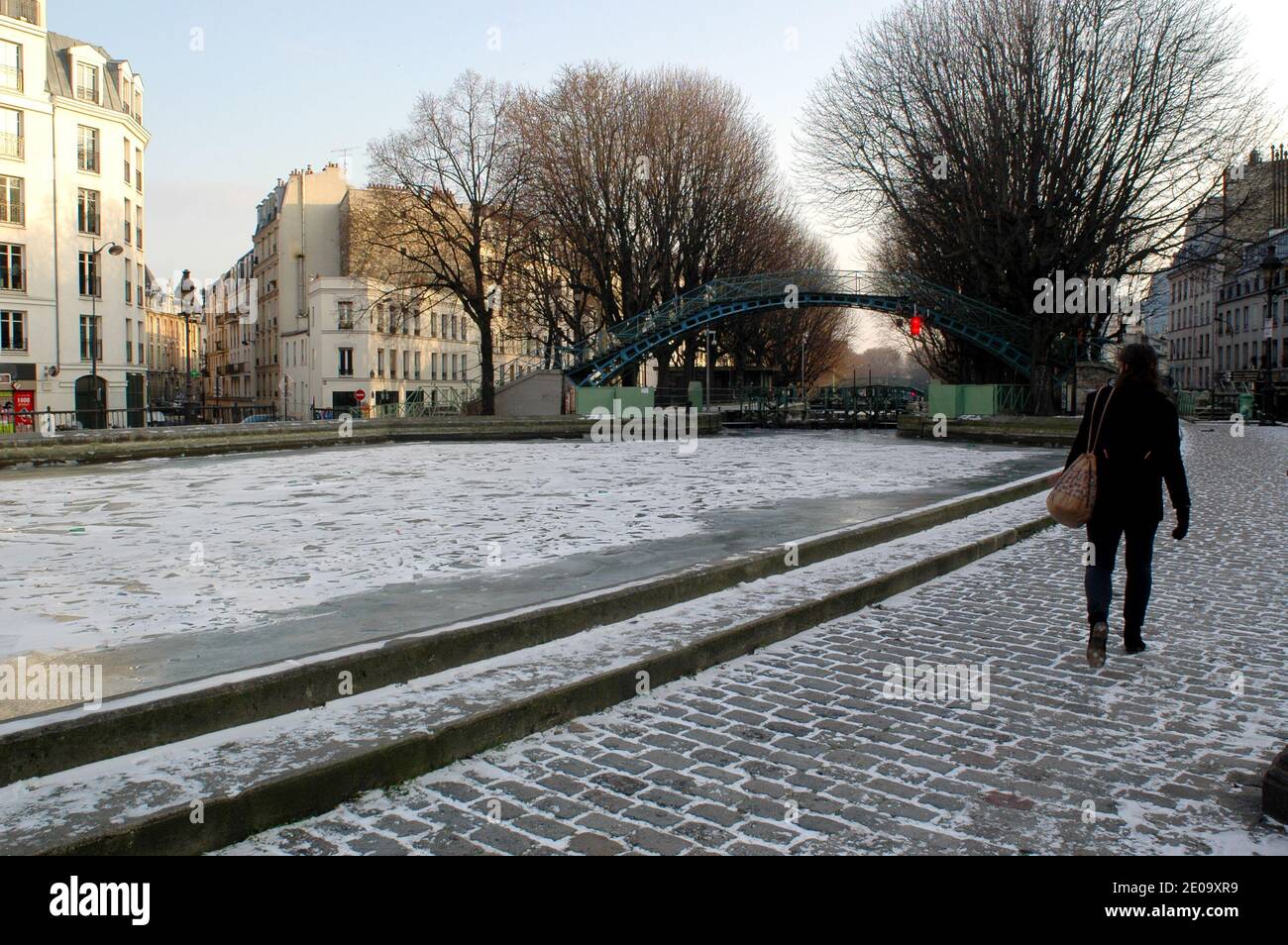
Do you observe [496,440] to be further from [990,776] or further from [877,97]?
[990,776]

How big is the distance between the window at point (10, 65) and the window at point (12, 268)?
6.81m

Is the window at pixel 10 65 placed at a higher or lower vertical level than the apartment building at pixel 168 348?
higher

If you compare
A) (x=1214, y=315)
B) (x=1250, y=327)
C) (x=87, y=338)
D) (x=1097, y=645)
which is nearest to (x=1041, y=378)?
(x=1097, y=645)

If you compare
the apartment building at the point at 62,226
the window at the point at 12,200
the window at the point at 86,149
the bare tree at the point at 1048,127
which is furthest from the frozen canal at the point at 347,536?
the window at the point at 86,149

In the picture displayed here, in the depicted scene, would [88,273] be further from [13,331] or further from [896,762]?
[896,762]

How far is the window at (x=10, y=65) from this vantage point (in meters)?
42.4

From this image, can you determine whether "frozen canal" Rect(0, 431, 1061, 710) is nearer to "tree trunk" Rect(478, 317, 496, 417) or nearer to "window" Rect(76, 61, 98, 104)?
"tree trunk" Rect(478, 317, 496, 417)

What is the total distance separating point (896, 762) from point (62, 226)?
50.8 m

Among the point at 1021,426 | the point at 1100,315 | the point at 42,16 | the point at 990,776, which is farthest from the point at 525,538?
the point at 42,16

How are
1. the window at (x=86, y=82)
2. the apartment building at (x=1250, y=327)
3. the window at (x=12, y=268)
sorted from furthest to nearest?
1. the apartment building at (x=1250, y=327)
2. the window at (x=86, y=82)
3. the window at (x=12, y=268)

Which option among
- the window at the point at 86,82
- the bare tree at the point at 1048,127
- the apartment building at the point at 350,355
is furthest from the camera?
the apartment building at the point at 350,355

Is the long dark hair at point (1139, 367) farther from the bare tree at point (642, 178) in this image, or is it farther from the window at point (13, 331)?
the window at point (13, 331)

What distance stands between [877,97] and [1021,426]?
492 inches

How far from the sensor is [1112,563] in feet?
20.3
